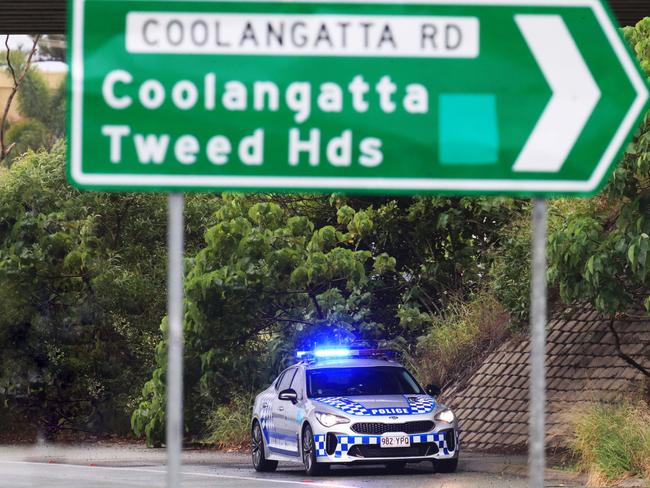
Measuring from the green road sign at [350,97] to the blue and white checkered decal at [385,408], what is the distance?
1291 centimetres

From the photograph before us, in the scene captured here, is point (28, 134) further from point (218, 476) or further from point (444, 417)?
point (444, 417)

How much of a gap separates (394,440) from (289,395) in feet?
5.34

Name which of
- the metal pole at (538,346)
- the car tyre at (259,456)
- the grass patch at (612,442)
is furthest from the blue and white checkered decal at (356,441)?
the metal pole at (538,346)

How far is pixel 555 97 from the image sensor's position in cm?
506

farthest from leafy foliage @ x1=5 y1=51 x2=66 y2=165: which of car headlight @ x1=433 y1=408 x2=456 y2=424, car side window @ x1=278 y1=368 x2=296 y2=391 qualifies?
car headlight @ x1=433 y1=408 x2=456 y2=424

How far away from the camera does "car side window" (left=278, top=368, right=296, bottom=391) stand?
19609 mm

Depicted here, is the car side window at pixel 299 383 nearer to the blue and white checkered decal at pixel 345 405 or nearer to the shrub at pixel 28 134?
the blue and white checkered decal at pixel 345 405

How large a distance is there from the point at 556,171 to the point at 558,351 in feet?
59.3

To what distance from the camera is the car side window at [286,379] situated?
19609 millimetres

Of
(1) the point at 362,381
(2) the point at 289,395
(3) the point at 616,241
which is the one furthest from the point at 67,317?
(3) the point at 616,241

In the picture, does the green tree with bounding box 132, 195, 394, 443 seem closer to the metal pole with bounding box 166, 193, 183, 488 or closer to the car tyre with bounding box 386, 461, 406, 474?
the car tyre with bounding box 386, 461, 406, 474

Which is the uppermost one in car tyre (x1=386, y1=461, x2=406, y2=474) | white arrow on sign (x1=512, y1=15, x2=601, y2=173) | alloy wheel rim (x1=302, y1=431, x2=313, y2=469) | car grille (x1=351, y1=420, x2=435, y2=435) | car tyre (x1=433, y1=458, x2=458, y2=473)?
white arrow on sign (x1=512, y1=15, x2=601, y2=173)

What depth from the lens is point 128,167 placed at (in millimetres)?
5055

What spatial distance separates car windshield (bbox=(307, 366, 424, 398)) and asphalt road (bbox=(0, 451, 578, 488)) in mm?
988
